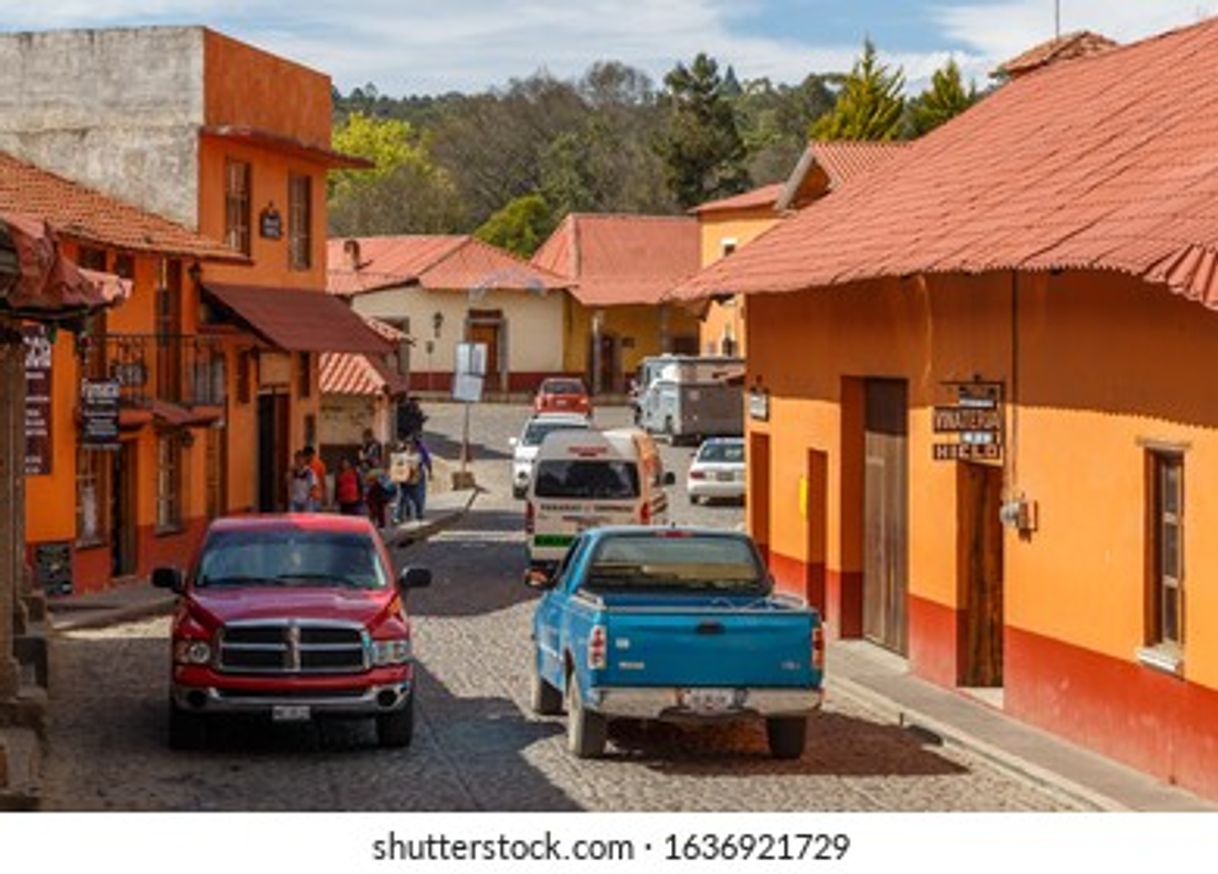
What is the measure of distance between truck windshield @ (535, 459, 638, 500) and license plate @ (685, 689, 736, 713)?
1704 centimetres

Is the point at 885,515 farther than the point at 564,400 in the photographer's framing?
No

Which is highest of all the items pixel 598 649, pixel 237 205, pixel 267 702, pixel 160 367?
pixel 237 205

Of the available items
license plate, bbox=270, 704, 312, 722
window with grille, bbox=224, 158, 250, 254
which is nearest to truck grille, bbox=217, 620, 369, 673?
license plate, bbox=270, 704, 312, 722

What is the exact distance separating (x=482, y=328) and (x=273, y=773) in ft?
221

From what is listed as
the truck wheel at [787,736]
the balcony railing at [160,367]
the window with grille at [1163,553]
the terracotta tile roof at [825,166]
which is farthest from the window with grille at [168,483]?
the window with grille at [1163,553]

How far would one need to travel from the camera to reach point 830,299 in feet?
90.9

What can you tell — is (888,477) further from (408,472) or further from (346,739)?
(408,472)

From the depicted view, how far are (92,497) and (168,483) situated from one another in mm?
3586

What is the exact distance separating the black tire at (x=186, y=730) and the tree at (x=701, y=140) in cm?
8221

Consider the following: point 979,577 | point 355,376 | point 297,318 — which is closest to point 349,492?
point 297,318

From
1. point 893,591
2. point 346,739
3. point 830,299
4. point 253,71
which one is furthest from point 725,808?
point 253,71

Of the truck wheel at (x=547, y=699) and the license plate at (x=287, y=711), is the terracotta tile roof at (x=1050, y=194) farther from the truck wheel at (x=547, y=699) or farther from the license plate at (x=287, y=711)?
the license plate at (x=287, y=711)

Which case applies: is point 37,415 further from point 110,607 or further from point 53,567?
point 53,567

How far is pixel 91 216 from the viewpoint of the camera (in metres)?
35.0
